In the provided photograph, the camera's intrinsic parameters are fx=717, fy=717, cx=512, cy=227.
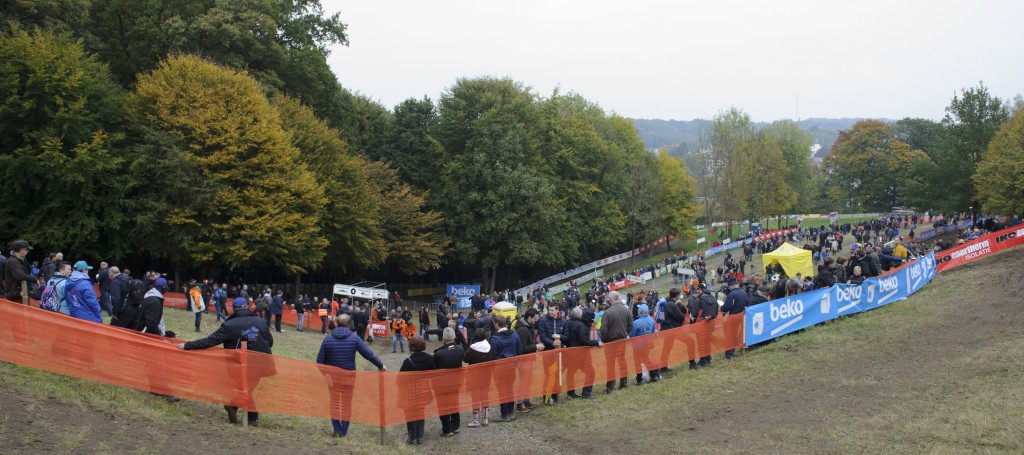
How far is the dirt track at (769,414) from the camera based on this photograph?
867 cm

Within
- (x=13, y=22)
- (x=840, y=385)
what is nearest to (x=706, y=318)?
(x=840, y=385)

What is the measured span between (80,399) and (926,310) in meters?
19.7

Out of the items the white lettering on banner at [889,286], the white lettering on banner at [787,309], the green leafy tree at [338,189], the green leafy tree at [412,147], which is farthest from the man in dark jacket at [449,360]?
the green leafy tree at [412,147]

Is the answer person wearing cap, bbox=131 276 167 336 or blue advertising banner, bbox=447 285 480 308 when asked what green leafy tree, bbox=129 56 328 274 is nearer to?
blue advertising banner, bbox=447 285 480 308

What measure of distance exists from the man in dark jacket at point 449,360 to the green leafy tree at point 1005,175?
4646 cm

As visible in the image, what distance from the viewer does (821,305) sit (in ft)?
59.9

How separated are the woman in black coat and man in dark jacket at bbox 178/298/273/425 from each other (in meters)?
1.98

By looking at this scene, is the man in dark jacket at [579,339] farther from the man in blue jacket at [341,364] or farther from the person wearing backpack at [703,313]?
the man in blue jacket at [341,364]

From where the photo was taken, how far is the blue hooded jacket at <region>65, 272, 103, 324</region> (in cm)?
1087

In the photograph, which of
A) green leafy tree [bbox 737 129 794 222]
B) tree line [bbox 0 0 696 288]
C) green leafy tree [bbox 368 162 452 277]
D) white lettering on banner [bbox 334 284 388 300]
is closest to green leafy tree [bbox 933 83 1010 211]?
green leafy tree [bbox 737 129 794 222]

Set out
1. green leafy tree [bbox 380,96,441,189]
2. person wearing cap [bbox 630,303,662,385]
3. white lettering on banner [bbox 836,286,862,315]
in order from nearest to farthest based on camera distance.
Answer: person wearing cap [bbox 630,303,662,385], white lettering on banner [bbox 836,286,862,315], green leafy tree [bbox 380,96,441,189]

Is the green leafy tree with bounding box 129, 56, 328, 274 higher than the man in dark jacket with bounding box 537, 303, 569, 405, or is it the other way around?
the green leafy tree with bounding box 129, 56, 328, 274

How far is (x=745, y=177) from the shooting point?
6794cm

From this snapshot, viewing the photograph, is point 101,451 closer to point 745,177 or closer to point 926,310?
point 926,310
